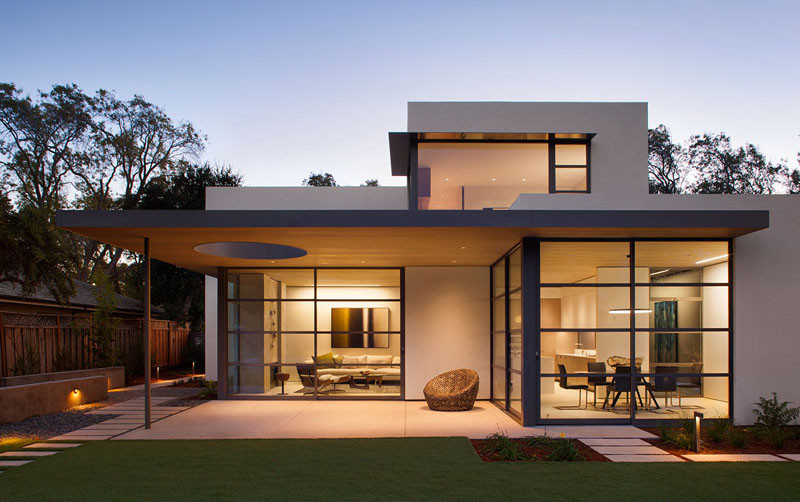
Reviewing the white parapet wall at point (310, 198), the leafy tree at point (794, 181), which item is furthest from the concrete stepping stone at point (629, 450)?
the leafy tree at point (794, 181)

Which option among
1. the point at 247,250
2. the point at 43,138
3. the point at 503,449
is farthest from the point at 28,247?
the point at 43,138

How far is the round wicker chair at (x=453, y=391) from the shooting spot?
1153cm

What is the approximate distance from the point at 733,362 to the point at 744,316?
792mm

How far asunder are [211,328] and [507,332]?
8.85m

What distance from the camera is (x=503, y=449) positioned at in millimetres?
7598

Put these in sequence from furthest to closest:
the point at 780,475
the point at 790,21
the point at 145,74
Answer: the point at 145,74 → the point at 790,21 → the point at 780,475

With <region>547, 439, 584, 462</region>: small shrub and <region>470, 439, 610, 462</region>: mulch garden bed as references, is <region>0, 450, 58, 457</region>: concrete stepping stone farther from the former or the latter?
<region>547, 439, 584, 462</region>: small shrub

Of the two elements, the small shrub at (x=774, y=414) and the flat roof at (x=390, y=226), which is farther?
the small shrub at (x=774, y=414)

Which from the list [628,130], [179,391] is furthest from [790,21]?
[179,391]

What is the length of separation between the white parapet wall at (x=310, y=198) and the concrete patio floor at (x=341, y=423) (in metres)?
5.29

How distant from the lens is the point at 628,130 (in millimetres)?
13055

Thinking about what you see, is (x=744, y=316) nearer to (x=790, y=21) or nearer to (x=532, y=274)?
(x=532, y=274)

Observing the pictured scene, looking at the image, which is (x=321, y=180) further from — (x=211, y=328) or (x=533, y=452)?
(x=533, y=452)

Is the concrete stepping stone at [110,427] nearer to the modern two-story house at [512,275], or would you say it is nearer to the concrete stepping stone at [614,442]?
the modern two-story house at [512,275]
